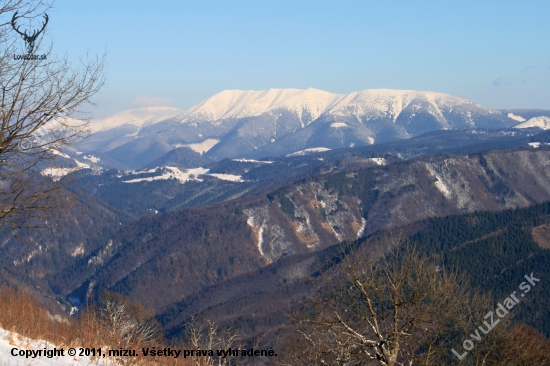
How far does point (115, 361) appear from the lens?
15867 millimetres

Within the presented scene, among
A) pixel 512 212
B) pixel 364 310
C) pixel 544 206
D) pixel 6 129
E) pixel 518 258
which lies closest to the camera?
pixel 6 129

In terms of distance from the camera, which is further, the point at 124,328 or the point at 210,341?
the point at 124,328

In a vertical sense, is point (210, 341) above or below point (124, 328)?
above

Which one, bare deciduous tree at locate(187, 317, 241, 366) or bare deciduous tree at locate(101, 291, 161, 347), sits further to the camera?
bare deciduous tree at locate(187, 317, 241, 366)

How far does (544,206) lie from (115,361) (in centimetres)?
17910

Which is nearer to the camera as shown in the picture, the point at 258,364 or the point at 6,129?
the point at 6,129

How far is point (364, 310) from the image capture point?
20.5m

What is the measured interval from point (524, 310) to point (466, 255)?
38.0 meters

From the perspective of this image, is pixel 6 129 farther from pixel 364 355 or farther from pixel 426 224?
pixel 426 224

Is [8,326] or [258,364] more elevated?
[8,326]

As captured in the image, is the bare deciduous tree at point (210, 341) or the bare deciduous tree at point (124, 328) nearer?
the bare deciduous tree at point (124, 328)

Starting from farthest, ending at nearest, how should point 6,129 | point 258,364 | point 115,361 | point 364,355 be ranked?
point 258,364
point 364,355
point 115,361
point 6,129

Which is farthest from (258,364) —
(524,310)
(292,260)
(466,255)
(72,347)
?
(292,260)

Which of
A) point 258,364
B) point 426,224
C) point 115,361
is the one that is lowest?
point 426,224
